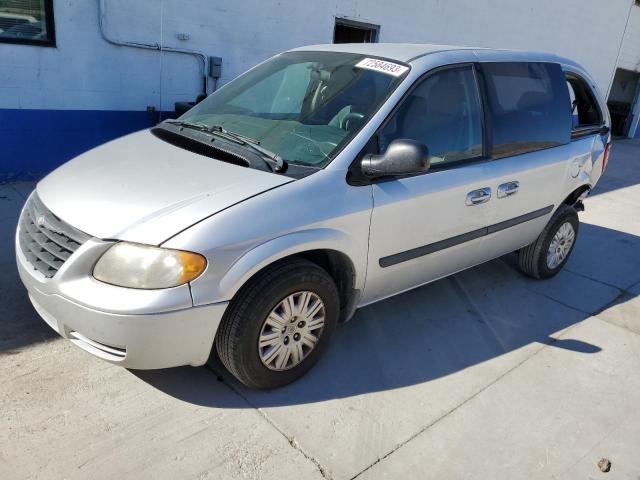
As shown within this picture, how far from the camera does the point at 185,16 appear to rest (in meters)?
6.33

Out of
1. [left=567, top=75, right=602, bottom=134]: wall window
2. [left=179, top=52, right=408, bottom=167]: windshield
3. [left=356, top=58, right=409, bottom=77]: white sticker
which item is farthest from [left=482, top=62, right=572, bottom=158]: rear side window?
[left=179, top=52, right=408, bottom=167]: windshield

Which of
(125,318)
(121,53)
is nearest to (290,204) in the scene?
(125,318)

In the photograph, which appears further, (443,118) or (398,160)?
(443,118)

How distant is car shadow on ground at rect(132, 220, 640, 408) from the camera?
2.89 m

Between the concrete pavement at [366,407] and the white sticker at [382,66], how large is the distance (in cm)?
159

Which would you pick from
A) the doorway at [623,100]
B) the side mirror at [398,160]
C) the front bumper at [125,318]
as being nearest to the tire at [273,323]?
the front bumper at [125,318]

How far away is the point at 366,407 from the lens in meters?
2.84

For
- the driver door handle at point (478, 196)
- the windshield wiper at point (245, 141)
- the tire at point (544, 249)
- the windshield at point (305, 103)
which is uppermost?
the windshield at point (305, 103)

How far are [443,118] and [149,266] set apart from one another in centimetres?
195

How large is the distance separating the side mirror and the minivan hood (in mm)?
466

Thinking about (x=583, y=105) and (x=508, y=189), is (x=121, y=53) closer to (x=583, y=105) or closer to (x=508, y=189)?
(x=508, y=189)

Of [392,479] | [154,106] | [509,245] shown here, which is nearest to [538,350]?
[509,245]

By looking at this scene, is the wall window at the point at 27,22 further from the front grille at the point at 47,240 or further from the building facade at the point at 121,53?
the front grille at the point at 47,240

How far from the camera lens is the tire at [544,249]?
14.3 feet
